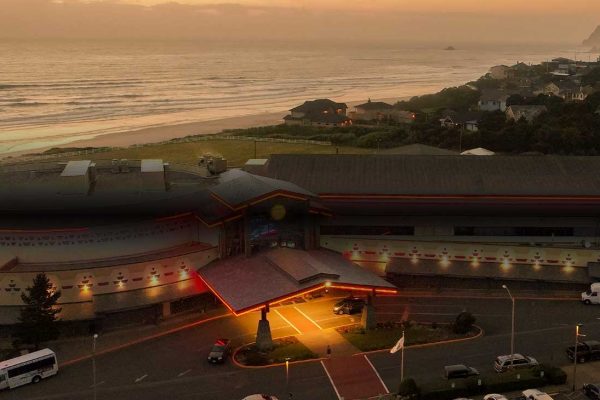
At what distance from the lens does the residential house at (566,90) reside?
145600mm

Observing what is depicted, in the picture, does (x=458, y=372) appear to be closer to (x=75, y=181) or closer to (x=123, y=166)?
(x=75, y=181)

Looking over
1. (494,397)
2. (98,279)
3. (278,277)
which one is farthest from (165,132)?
(494,397)

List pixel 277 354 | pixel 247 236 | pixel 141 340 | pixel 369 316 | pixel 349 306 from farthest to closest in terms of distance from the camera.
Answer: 1. pixel 247 236
2. pixel 349 306
3. pixel 369 316
4. pixel 141 340
5. pixel 277 354

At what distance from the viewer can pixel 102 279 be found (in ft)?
123

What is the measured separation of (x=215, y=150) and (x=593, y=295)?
199 feet

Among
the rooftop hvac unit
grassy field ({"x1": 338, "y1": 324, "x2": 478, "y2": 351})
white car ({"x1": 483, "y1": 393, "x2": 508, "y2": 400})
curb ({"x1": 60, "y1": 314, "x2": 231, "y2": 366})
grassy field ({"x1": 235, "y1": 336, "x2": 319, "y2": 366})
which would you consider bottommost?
curb ({"x1": 60, "y1": 314, "x2": 231, "y2": 366})

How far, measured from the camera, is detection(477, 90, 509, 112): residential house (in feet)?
449

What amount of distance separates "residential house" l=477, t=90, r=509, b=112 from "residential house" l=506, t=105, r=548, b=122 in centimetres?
1702

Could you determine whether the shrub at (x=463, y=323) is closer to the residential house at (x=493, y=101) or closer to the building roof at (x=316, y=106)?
the building roof at (x=316, y=106)

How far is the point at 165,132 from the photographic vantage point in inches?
4628

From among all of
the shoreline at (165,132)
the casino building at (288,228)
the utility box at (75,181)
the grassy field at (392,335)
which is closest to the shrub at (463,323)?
the grassy field at (392,335)

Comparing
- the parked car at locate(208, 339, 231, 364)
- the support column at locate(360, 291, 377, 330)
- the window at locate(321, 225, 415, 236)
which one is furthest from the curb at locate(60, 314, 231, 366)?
the window at locate(321, 225, 415, 236)

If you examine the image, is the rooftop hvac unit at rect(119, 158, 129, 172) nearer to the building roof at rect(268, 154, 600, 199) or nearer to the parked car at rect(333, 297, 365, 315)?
the building roof at rect(268, 154, 600, 199)

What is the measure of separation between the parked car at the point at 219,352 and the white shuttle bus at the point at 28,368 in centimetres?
755
